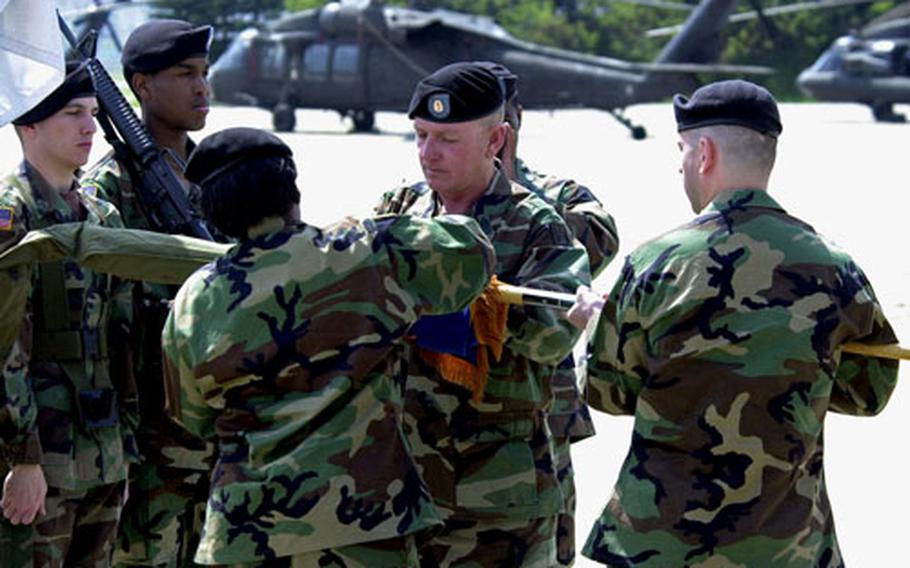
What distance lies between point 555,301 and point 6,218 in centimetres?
143

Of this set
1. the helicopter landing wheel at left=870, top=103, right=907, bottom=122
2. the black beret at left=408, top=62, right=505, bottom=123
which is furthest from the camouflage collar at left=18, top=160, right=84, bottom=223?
the helicopter landing wheel at left=870, top=103, right=907, bottom=122

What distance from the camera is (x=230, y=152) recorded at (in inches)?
139

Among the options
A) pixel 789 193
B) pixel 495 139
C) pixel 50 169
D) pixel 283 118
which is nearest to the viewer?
pixel 495 139

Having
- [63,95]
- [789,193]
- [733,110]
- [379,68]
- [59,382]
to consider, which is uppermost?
[733,110]

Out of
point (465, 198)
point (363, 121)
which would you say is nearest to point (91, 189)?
point (465, 198)

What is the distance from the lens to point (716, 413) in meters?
3.50

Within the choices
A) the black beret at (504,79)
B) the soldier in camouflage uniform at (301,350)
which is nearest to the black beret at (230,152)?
the soldier in camouflage uniform at (301,350)

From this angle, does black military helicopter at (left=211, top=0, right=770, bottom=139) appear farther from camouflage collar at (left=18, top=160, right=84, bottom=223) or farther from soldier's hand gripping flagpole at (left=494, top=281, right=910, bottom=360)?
soldier's hand gripping flagpole at (left=494, top=281, right=910, bottom=360)

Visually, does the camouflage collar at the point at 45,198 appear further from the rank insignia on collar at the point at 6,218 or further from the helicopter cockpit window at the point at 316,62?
the helicopter cockpit window at the point at 316,62

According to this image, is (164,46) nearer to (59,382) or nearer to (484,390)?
(59,382)

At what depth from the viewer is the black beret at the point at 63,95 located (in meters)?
4.52

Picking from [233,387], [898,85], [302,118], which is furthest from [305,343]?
[302,118]

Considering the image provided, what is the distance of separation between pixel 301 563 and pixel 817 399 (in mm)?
1110

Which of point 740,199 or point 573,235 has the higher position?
point 740,199
